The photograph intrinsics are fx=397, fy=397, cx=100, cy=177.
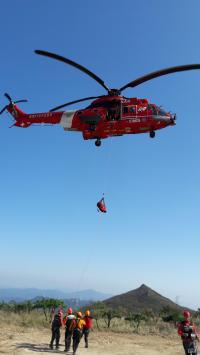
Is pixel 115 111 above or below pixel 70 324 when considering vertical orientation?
above

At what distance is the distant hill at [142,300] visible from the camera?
50375 mm

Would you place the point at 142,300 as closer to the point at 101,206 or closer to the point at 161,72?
the point at 101,206

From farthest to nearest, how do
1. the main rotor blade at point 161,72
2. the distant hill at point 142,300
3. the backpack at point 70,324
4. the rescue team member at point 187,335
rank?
1. the distant hill at point 142,300
2. the main rotor blade at point 161,72
3. the backpack at point 70,324
4. the rescue team member at point 187,335

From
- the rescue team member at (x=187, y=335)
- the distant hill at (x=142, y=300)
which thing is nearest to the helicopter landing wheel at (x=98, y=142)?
the rescue team member at (x=187, y=335)

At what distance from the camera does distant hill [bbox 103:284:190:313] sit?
5038cm

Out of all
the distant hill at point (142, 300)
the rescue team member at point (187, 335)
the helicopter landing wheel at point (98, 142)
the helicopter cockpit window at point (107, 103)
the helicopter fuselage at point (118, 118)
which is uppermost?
the helicopter cockpit window at point (107, 103)

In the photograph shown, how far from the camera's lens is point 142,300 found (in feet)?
174

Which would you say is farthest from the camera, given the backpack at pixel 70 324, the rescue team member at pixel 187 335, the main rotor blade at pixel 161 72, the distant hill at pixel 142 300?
the distant hill at pixel 142 300

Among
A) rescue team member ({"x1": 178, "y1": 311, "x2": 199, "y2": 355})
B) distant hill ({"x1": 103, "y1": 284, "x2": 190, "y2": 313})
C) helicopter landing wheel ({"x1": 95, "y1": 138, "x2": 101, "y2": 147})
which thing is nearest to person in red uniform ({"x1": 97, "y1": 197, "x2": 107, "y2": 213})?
helicopter landing wheel ({"x1": 95, "y1": 138, "x2": 101, "y2": 147})

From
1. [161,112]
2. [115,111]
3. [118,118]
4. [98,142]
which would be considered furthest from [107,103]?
[161,112]

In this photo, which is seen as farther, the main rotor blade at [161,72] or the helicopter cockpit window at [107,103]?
the helicopter cockpit window at [107,103]

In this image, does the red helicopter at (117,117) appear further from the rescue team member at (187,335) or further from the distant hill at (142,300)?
the distant hill at (142,300)

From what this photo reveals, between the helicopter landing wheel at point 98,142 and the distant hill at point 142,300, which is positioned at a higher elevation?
the helicopter landing wheel at point 98,142

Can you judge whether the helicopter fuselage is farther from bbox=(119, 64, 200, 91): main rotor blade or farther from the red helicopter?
bbox=(119, 64, 200, 91): main rotor blade
